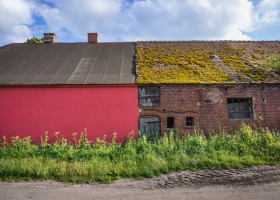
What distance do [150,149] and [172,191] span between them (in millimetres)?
2822

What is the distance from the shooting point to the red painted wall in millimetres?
10367

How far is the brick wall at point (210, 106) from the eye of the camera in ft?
34.7

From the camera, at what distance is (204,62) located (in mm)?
12766

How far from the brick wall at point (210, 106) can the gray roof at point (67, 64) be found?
2.24m

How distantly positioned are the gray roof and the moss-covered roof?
1.09 meters

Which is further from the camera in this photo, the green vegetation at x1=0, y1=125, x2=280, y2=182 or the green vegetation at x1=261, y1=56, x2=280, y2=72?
the green vegetation at x1=261, y1=56, x2=280, y2=72

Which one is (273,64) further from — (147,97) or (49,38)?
(49,38)

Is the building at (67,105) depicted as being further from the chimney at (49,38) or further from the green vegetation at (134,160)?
the chimney at (49,38)

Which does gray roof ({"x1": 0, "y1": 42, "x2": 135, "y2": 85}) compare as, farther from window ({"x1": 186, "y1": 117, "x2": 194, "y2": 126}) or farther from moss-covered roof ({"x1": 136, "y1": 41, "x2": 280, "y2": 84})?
window ({"x1": 186, "y1": 117, "x2": 194, "y2": 126})

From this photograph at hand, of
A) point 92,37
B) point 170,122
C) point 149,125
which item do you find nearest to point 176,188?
point 149,125

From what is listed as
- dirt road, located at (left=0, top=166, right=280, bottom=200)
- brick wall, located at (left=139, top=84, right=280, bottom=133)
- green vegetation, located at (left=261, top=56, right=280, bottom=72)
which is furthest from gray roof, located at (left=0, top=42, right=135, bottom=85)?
green vegetation, located at (left=261, top=56, right=280, bottom=72)

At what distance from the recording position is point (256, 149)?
25.0 ft

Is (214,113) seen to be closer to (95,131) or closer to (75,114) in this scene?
(95,131)

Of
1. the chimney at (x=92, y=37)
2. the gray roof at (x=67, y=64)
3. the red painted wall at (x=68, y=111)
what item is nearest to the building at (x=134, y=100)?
the red painted wall at (x=68, y=111)
